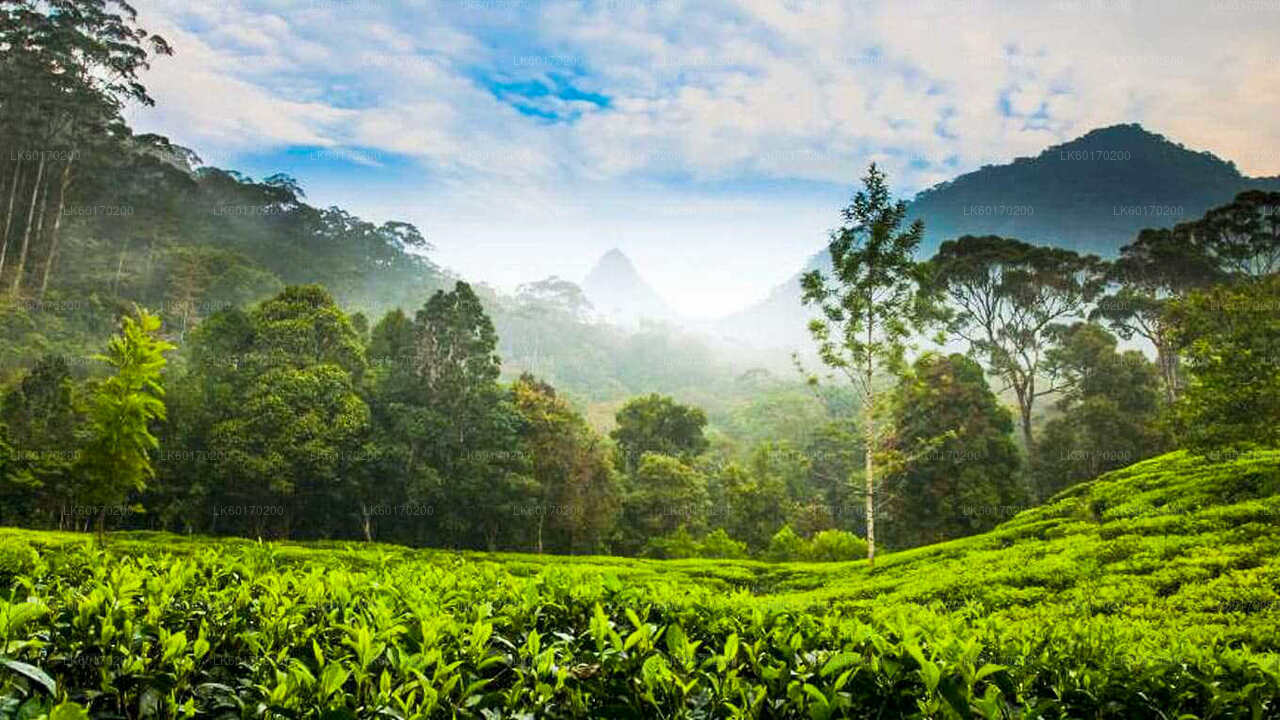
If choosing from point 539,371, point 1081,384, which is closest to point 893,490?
point 1081,384

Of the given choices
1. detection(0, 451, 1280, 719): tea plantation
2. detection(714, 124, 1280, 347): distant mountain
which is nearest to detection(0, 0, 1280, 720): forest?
detection(0, 451, 1280, 719): tea plantation

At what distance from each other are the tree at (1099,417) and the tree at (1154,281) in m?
3.37

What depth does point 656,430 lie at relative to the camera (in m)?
42.3

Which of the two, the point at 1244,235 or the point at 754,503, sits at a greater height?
the point at 1244,235

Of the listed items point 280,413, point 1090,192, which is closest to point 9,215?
point 280,413

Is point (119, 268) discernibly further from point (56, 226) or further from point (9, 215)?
point (9, 215)

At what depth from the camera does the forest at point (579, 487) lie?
8.19ft

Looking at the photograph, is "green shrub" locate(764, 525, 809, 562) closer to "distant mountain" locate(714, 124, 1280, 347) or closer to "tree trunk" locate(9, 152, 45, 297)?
"tree trunk" locate(9, 152, 45, 297)

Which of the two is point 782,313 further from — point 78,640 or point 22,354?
point 78,640

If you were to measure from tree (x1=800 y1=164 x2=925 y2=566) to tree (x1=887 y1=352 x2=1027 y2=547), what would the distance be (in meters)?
8.94

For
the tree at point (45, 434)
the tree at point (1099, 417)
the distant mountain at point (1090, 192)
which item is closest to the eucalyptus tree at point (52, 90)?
the tree at point (45, 434)

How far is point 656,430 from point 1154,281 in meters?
29.6

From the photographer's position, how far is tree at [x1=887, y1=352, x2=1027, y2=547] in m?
28.4


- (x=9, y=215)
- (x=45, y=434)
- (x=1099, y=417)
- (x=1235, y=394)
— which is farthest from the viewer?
(x=9, y=215)
